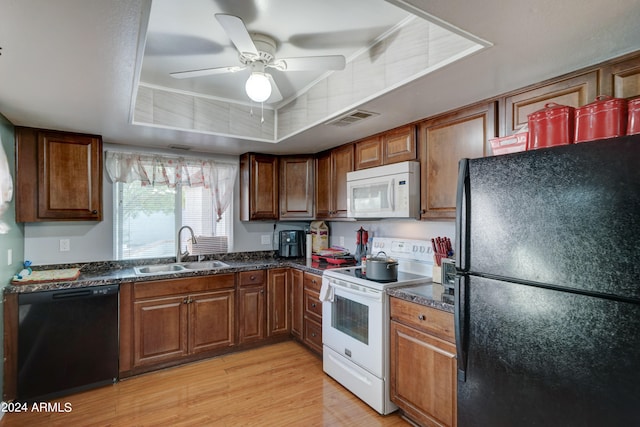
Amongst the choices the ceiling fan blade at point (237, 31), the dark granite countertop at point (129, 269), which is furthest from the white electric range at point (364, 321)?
the ceiling fan blade at point (237, 31)

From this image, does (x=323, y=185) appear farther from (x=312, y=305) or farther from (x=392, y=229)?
(x=312, y=305)

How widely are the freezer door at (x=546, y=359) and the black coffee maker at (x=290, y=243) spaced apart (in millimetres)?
2573

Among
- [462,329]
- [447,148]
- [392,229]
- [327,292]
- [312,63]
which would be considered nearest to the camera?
[462,329]

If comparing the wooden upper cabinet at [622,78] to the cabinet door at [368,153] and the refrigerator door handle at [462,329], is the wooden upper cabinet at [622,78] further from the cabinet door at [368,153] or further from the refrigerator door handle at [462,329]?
the cabinet door at [368,153]

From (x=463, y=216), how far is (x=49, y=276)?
3064 millimetres

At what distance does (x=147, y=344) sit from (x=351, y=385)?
5.84ft

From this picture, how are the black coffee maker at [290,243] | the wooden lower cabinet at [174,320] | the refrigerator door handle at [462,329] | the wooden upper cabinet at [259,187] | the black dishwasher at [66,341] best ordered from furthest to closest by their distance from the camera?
the black coffee maker at [290,243] < the wooden upper cabinet at [259,187] < the wooden lower cabinet at [174,320] < the black dishwasher at [66,341] < the refrigerator door handle at [462,329]

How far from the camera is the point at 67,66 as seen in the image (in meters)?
1.64

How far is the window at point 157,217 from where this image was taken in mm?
3293

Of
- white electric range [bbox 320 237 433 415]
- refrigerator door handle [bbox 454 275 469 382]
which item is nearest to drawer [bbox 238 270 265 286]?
white electric range [bbox 320 237 433 415]

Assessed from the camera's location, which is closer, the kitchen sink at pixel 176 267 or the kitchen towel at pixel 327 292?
the kitchen towel at pixel 327 292

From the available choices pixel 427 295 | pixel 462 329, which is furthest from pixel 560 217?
pixel 427 295

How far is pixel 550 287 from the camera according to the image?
122cm

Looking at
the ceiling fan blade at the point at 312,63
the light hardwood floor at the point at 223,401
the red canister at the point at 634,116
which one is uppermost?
the ceiling fan blade at the point at 312,63
